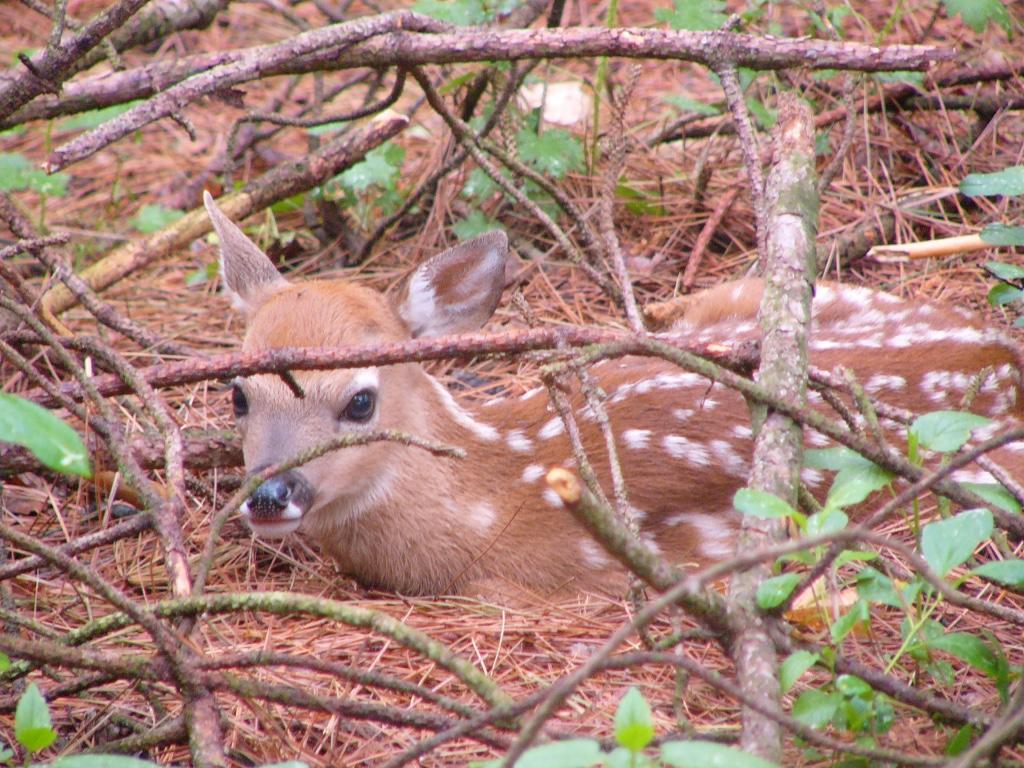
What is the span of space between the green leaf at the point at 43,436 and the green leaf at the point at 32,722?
1.39 ft

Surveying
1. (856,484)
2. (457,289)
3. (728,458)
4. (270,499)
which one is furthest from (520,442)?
(856,484)

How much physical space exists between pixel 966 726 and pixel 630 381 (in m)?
1.67

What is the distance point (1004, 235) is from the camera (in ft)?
8.83

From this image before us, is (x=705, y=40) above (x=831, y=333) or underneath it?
above

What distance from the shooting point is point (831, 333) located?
3.39 metres

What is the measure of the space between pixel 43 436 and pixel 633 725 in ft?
2.57

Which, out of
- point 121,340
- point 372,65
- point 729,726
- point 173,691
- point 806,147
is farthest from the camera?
point 121,340

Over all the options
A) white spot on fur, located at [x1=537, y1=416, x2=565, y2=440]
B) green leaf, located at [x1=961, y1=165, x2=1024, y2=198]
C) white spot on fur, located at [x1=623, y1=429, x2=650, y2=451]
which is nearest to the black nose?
white spot on fur, located at [x1=537, y1=416, x2=565, y2=440]

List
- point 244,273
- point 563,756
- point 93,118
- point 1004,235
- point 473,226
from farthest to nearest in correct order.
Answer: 1. point 93,118
2. point 473,226
3. point 244,273
4. point 1004,235
5. point 563,756

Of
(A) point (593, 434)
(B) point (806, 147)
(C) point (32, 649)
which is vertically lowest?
(C) point (32, 649)

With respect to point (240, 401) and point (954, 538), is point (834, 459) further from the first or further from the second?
point (240, 401)

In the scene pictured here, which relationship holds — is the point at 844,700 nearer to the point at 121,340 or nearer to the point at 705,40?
the point at 705,40

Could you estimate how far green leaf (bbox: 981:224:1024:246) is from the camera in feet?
8.76

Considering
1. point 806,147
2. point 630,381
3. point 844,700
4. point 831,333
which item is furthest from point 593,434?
point 844,700
